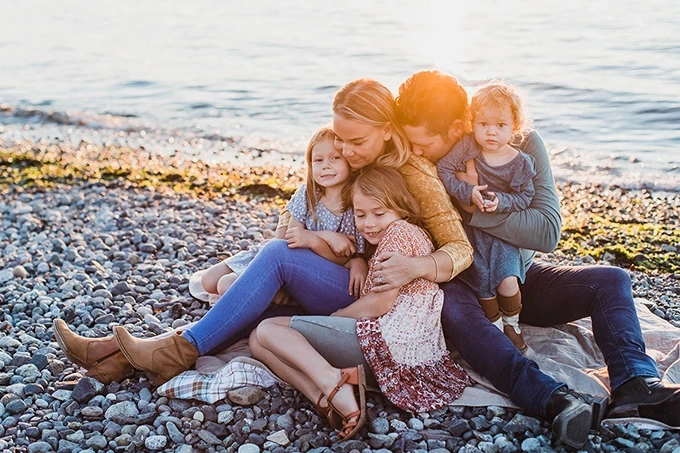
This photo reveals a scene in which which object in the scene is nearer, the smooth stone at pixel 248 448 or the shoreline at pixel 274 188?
the smooth stone at pixel 248 448

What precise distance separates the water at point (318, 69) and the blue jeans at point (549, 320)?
5.87 metres

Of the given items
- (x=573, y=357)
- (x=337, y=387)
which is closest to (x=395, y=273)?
(x=337, y=387)

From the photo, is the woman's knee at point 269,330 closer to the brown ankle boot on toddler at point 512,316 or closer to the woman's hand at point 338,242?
the woman's hand at point 338,242

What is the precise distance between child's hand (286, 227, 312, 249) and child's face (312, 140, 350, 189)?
0.32 metres

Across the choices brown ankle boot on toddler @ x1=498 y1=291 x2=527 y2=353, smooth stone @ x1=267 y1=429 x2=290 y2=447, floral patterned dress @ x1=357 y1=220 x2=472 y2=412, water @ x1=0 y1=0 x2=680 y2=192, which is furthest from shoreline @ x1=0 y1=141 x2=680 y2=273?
smooth stone @ x1=267 y1=429 x2=290 y2=447

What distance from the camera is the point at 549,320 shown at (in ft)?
14.8

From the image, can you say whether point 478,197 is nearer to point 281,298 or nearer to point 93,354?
point 281,298

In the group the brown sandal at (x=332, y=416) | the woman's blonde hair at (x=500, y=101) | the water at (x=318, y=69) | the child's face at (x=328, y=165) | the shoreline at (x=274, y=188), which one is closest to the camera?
the brown sandal at (x=332, y=416)

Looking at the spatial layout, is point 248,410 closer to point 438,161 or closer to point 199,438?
point 199,438

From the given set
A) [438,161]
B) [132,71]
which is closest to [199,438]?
[438,161]

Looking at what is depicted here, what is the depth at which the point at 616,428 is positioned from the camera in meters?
3.72

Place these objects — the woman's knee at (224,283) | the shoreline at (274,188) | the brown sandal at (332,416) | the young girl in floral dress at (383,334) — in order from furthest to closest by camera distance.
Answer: the shoreline at (274,188) → the woman's knee at (224,283) → the young girl in floral dress at (383,334) → the brown sandal at (332,416)

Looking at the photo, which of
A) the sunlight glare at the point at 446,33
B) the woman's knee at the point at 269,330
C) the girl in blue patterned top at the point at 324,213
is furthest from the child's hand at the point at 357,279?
the sunlight glare at the point at 446,33

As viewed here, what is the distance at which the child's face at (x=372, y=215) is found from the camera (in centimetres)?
405
